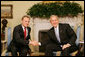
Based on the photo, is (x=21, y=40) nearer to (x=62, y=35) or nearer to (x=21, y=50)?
(x=21, y=50)

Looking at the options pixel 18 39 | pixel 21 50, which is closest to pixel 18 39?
pixel 18 39

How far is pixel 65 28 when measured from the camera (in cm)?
369

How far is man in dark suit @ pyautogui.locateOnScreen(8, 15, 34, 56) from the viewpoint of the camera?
3533 millimetres

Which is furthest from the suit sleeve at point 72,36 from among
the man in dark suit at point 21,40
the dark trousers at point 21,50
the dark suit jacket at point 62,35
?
the dark trousers at point 21,50

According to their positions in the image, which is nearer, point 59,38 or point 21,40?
point 21,40

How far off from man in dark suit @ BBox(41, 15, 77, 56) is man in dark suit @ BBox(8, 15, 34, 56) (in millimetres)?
317

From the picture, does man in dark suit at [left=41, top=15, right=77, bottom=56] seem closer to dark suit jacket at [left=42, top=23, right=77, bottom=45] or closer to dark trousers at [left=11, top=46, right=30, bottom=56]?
dark suit jacket at [left=42, top=23, right=77, bottom=45]

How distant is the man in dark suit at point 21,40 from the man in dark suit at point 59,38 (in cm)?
32

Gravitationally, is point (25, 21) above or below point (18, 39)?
above

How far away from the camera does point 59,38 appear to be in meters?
3.70

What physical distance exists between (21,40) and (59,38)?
0.62 metres

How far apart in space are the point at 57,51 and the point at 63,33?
0.30 meters

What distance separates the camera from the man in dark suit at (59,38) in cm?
349

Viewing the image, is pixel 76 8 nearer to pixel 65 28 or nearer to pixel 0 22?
pixel 0 22
